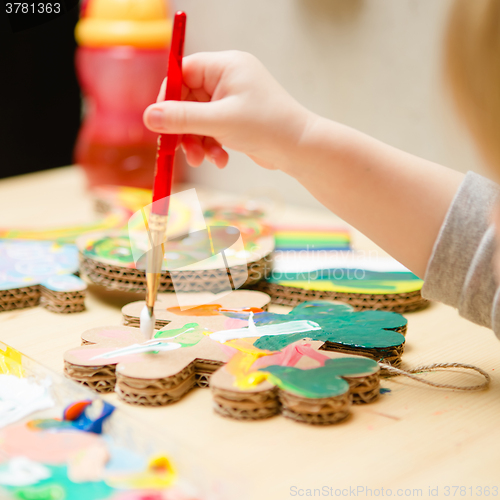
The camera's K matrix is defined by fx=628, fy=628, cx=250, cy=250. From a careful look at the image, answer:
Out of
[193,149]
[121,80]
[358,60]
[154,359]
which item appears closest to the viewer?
[154,359]

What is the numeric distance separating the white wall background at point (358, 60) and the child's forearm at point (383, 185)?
0.95 ft

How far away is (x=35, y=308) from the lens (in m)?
0.62

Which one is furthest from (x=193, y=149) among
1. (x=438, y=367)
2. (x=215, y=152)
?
(x=438, y=367)

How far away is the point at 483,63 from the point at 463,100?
0.06ft

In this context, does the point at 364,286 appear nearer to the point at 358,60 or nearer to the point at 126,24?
the point at 358,60

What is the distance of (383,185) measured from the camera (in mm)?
494

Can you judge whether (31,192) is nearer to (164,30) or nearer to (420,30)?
(164,30)

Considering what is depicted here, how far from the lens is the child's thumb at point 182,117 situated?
0.48 m

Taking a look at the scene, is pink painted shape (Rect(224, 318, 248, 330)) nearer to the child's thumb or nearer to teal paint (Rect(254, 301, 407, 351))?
teal paint (Rect(254, 301, 407, 351))

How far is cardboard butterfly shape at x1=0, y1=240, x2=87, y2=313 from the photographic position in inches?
23.8

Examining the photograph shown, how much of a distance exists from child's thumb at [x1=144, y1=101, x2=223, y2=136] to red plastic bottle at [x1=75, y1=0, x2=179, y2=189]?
0.53 meters

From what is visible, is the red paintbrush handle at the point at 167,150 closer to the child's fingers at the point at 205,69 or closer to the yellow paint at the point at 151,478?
the child's fingers at the point at 205,69

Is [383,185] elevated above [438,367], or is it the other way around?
[383,185]

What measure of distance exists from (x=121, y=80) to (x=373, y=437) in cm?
75
